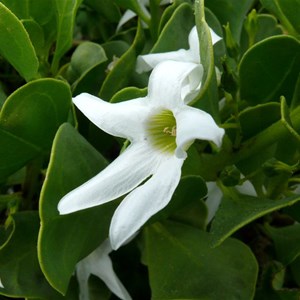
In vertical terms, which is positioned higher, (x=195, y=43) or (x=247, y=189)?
(x=195, y=43)

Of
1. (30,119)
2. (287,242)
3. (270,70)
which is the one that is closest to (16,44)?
(30,119)

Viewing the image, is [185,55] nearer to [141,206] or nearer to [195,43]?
[195,43]

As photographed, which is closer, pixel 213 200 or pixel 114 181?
pixel 114 181

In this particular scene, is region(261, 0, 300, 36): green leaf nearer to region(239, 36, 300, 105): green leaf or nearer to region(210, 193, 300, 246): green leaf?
region(239, 36, 300, 105): green leaf

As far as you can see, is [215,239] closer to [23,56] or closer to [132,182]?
[132,182]

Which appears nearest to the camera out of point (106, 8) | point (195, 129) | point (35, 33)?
point (195, 129)
